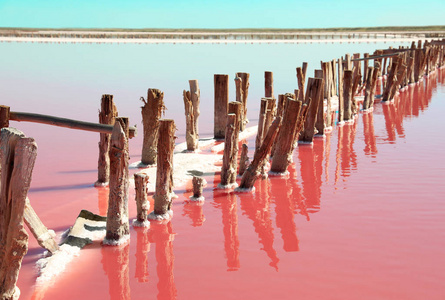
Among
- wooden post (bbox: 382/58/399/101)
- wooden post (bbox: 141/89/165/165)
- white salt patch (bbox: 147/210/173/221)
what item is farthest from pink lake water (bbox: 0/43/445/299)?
wooden post (bbox: 382/58/399/101)

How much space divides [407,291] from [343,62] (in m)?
11.9

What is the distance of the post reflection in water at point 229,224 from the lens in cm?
574

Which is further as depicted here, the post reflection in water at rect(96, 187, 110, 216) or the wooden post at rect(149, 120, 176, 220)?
the post reflection in water at rect(96, 187, 110, 216)

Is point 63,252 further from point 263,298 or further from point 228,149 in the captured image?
point 228,149

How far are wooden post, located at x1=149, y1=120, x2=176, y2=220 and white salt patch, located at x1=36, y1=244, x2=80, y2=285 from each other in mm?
1173

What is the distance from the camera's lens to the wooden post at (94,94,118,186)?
7652 mm

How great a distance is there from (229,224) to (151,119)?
8.44ft

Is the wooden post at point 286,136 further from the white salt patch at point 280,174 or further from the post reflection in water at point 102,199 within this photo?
the post reflection in water at point 102,199

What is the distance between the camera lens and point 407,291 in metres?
5.06

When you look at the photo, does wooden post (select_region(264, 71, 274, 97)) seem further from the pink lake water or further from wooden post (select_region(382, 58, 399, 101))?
wooden post (select_region(382, 58, 399, 101))

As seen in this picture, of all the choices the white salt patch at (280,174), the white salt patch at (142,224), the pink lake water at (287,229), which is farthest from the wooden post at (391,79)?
the white salt patch at (142,224)

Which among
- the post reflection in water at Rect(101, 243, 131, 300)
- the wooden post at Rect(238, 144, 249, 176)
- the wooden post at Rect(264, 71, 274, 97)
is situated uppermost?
the wooden post at Rect(264, 71, 274, 97)

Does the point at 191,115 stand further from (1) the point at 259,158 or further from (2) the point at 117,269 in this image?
(2) the point at 117,269

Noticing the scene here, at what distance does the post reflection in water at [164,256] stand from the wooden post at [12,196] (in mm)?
1265
